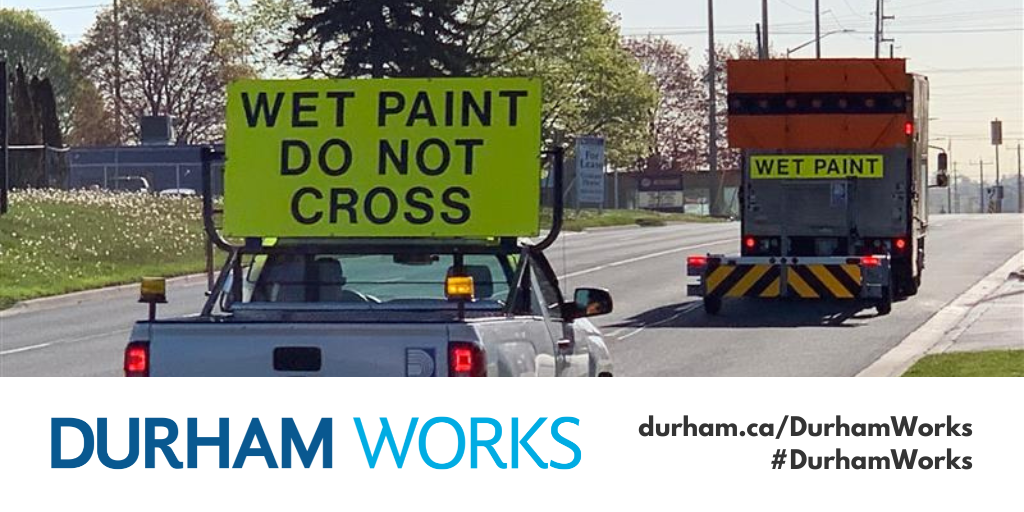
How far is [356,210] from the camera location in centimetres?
1057

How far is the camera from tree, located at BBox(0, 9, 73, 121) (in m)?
31.5

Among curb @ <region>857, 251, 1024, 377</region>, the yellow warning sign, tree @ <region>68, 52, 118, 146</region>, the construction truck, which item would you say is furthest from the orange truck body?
tree @ <region>68, 52, 118, 146</region>

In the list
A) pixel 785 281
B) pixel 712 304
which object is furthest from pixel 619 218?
pixel 785 281

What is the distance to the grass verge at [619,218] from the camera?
3219 centimetres

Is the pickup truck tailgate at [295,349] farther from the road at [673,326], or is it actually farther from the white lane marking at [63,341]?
the white lane marking at [63,341]

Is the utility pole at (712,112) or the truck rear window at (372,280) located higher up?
the utility pole at (712,112)

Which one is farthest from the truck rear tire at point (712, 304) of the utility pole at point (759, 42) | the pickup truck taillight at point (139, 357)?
the pickup truck taillight at point (139, 357)

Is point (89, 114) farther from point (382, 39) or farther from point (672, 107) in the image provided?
point (382, 39)

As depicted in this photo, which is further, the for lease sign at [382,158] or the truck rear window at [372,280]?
the for lease sign at [382,158]

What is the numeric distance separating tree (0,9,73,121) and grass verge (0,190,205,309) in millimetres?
2161

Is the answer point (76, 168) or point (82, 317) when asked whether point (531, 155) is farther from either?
point (76, 168)

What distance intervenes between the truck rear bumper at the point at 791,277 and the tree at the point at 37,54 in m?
12.6

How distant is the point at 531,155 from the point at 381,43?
6965 millimetres

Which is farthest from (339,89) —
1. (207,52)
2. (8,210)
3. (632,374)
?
(8,210)
